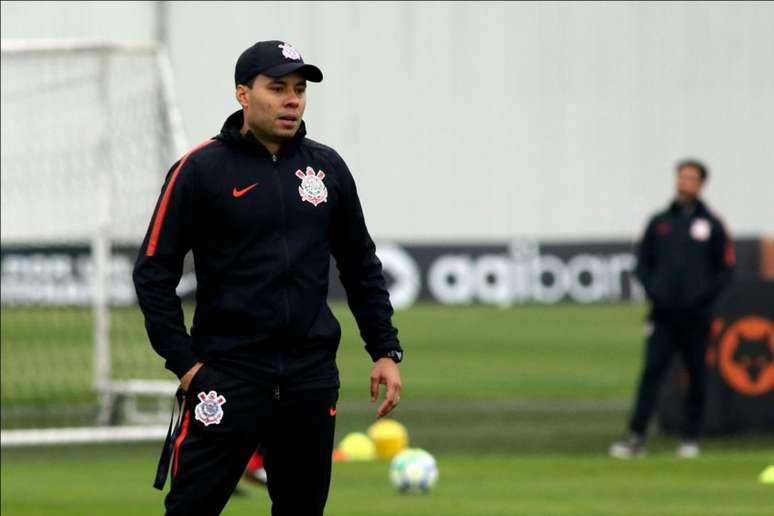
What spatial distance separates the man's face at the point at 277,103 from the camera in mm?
5945

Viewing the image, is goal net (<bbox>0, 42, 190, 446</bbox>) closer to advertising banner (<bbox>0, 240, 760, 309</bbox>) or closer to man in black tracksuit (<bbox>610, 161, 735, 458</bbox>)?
man in black tracksuit (<bbox>610, 161, 735, 458</bbox>)

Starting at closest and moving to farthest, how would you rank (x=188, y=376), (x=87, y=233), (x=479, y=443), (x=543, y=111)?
(x=188, y=376)
(x=479, y=443)
(x=87, y=233)
(x=543, y=111)

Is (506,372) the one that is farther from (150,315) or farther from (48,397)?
(150,315)

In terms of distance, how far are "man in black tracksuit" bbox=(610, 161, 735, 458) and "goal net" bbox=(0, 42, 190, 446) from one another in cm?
387

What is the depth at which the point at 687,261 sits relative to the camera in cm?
1375

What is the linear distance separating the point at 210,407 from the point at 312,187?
0.81 metres

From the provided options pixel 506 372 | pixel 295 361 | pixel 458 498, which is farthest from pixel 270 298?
pixel 506 372

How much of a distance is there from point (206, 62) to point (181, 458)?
2489 centimetres

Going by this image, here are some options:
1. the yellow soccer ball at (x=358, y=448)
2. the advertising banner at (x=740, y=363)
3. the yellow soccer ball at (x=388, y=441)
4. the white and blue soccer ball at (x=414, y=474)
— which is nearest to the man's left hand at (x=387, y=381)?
the white and blue soccer ball at (x=414, y=474)

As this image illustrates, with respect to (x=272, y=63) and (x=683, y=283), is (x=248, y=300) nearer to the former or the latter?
(x=272, y=63)

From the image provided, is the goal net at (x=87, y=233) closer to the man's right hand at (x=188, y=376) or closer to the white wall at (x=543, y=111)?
the man's right hand at (x=188, y=376)

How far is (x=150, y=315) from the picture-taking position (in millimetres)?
5887

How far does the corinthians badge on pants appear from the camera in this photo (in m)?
5.91

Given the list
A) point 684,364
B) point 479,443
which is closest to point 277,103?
point 684,364
